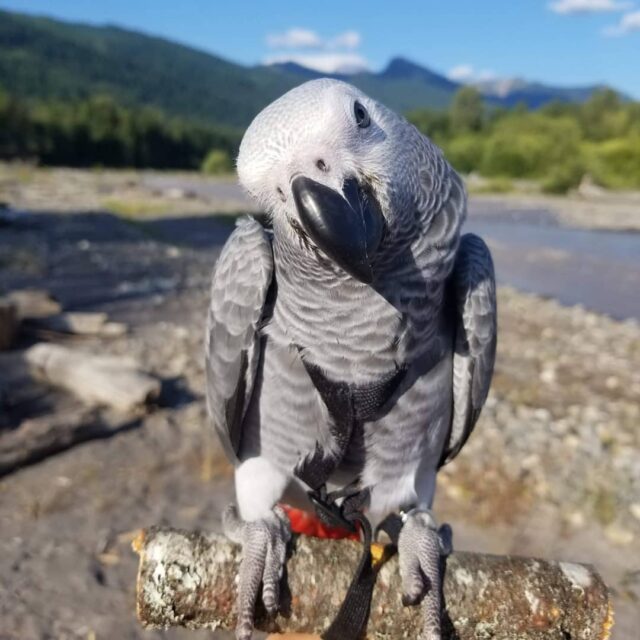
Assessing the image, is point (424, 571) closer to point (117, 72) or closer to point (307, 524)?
point (307, 524)

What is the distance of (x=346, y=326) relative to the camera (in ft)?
5.17

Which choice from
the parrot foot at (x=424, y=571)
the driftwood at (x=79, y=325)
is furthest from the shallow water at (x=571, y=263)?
the parrot foot at (x=424, y=571)

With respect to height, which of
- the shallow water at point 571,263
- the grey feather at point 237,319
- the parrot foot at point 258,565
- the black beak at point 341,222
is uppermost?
the black beak at point 341,222

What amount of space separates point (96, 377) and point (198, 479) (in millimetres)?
1292

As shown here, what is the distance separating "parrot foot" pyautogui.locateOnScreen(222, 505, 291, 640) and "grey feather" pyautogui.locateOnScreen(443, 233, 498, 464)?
2.39 ft

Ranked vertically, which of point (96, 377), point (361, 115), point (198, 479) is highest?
point (361, 115)

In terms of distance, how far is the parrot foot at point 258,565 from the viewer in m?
1.47

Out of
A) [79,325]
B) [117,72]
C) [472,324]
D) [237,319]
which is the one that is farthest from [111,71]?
[472,324]

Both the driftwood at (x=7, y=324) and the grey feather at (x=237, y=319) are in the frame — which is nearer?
the grey feather at (x=237, y=319)

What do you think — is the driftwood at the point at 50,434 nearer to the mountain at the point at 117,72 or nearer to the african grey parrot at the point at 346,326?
the african grey parrot at the point at 346,326

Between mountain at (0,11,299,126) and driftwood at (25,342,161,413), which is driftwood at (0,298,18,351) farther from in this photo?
mountain at (0,11,299,126)

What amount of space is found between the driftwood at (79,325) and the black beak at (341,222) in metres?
5.01

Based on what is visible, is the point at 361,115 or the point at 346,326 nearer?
the point at 361,115

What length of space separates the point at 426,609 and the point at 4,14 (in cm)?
16357
